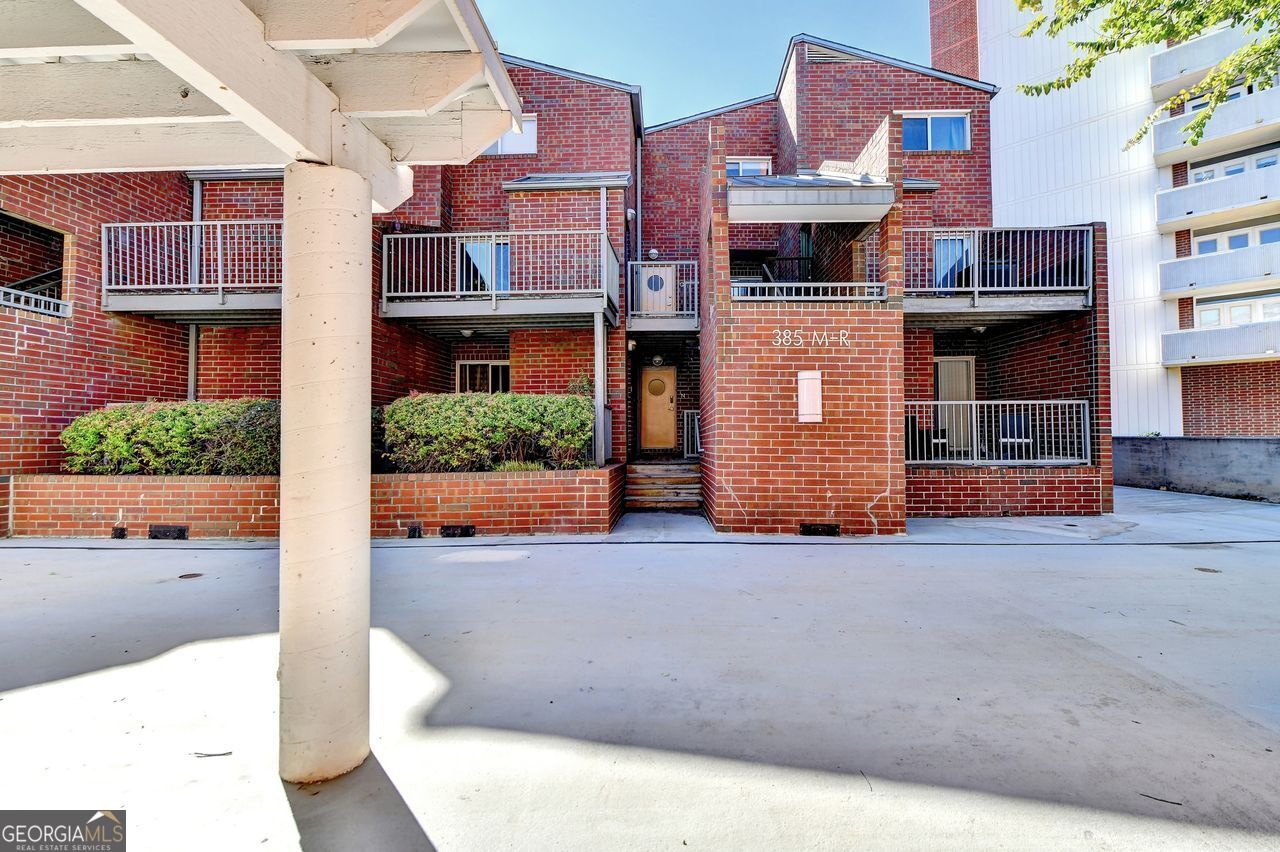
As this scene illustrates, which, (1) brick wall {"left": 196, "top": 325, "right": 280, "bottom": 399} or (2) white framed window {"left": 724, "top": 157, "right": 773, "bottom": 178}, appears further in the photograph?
(2) white framed window {"left": 724, "top": 157, "right": 773, "bottom": 178}

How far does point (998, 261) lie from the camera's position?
29.1ft

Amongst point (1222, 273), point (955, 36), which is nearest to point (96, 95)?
point (1222, 273)

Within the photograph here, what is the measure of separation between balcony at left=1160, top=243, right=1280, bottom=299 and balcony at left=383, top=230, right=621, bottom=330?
18.5 meters

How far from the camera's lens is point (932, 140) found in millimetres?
12289

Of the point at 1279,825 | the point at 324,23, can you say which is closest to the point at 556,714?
the point at 1279,825

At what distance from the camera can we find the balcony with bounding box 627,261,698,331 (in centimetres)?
970

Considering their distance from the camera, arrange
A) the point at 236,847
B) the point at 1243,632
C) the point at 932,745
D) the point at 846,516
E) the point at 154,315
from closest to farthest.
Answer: the point at 236,847 → the point at 932,745 → the point at 1243,632 → the point at 846,516 → the point at 154,315

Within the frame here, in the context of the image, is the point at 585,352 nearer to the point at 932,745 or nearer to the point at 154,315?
the point at 154,315

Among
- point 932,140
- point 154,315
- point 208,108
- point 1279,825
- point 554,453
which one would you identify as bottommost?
point 1279,825

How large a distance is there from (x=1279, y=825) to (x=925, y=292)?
788 centimetres

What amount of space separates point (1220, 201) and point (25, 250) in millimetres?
27929

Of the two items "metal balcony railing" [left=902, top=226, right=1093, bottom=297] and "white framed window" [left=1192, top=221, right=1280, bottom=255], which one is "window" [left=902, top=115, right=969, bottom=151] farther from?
"white framed window" [left=1192, top=221, right=1280, bottom=255]

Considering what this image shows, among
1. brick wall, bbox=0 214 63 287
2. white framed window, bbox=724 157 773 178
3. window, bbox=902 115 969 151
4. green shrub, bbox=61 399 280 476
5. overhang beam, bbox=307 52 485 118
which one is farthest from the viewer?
white framed window, bbox=724 157 773 178

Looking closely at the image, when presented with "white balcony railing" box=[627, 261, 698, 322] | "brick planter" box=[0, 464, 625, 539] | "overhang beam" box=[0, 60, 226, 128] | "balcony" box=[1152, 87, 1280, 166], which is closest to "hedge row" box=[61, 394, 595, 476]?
"brick planter" box=[0, 464, 625, 539]
